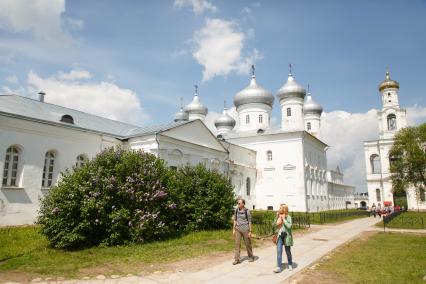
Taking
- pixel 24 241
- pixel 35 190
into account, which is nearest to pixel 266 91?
pixel 35 190

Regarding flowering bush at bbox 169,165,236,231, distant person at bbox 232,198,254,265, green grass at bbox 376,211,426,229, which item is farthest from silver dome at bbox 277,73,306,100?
distant person at bbox 232,198,254,265

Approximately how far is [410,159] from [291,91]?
16501mm

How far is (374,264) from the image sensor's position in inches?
359

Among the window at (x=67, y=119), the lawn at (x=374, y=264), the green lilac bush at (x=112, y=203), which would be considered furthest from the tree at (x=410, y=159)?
the window at (x=67, y=119)

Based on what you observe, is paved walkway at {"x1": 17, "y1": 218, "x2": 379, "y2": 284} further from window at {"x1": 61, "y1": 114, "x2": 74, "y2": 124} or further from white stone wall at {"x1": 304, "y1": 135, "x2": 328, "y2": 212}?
white stone wall at {"x1": 304, "y1": 135, "x2": 328, "y2": 212}

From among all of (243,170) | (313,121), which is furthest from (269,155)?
(313,121)

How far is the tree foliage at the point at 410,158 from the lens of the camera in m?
34.8

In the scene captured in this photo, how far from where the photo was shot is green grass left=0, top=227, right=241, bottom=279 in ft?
28.2

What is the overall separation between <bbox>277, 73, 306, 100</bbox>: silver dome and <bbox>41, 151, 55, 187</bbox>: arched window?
32495 millimetres

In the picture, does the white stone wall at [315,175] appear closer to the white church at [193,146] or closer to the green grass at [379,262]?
the white church at [193,146]

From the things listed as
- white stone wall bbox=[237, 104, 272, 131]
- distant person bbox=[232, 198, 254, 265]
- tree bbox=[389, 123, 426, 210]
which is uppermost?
white stone wall bbox=[237, 104, 272, 131]

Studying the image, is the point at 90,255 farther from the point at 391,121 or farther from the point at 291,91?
the point at 391,121

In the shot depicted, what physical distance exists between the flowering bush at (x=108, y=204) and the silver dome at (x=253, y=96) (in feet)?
104

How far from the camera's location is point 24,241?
1229 centimetres
